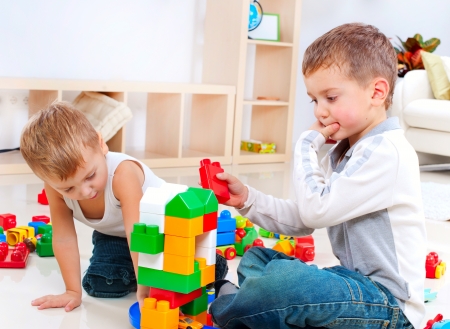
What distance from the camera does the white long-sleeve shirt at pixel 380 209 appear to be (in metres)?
1.02

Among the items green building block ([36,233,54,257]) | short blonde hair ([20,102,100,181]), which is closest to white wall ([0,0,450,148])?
green building block ([36,233,54,257])

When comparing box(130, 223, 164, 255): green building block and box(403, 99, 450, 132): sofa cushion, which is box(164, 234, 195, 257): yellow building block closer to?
box(130, 223, 164, 255): green building block

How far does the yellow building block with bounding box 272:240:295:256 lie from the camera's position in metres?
1.62

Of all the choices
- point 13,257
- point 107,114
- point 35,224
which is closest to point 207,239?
point 13,257

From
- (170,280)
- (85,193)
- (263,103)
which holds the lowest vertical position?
(170,280)

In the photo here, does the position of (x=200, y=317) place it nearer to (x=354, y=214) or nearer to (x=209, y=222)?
(x=209, y=222)

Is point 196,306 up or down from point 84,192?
down

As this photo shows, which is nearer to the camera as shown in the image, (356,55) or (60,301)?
(356,55)

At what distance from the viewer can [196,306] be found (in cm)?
109

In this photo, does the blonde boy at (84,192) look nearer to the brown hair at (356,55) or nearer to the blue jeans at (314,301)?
the blue jeans at (314,301)

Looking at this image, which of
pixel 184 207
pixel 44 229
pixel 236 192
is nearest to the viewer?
pixel 184 207

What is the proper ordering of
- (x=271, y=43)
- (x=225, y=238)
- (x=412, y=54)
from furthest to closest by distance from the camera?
(x=412, y=54)
(x=271, y=43)
(x=225, y=238)

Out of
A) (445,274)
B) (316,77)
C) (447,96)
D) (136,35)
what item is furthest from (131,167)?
(447,96)

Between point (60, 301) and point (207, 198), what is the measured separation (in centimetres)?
39
